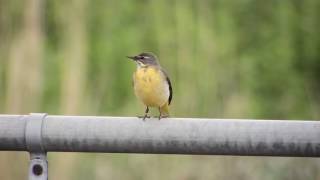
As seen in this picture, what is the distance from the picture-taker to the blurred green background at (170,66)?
5984 mm

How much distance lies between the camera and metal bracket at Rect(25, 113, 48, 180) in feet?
7.34

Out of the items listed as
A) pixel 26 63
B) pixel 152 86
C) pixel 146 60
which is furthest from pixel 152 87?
pixel 26 63

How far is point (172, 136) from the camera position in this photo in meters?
2.22

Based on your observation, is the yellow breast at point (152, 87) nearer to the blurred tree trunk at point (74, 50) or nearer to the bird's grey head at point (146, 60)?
the bird's grey head at point (146, 60)

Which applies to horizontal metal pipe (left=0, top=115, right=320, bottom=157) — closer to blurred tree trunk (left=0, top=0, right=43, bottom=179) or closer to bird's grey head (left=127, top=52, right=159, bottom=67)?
bird's grey head (left=127, top=52, right=159, bottom=67)

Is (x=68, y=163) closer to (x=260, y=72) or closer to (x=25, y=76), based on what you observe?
(x=25, y=76)

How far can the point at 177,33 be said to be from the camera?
635 cm

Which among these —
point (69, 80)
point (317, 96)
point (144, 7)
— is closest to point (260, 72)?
point (317, 96)

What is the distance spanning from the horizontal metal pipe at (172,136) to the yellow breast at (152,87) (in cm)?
174

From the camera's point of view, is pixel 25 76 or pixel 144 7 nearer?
pixel 25 76

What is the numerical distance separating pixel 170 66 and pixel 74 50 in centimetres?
76

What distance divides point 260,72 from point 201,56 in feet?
2.75

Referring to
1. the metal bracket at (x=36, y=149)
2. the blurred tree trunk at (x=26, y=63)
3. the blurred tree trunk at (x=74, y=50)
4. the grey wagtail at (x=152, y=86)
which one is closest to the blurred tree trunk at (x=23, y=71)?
the blurred tree trunk at (x=26, y=63)

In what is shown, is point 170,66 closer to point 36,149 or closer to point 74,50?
point 74,50
